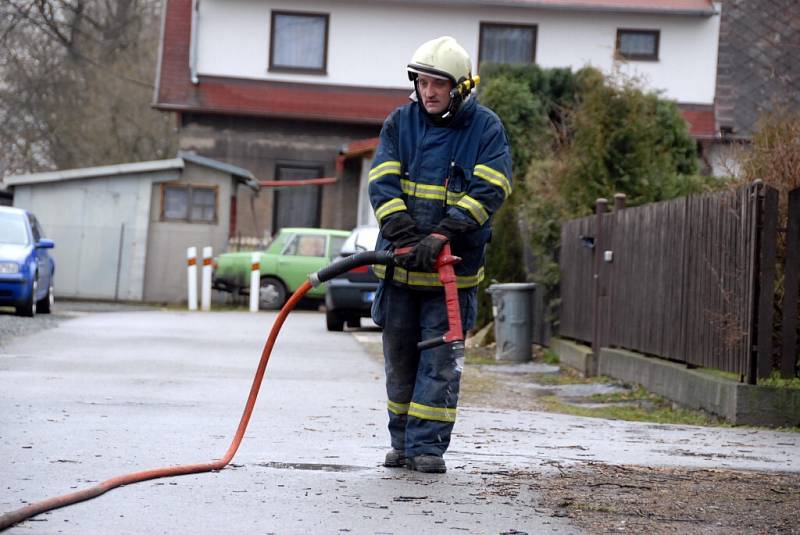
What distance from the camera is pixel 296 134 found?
33.5 metres

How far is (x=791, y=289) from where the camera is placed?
391 inches

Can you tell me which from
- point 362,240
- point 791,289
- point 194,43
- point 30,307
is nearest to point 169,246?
point 194,43

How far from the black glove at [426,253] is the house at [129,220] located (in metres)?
23.1

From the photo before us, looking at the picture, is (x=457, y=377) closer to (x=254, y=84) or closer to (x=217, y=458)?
(x=217, y=458)

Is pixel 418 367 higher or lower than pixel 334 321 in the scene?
higher

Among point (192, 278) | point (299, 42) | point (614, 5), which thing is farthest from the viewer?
point (299, 42)

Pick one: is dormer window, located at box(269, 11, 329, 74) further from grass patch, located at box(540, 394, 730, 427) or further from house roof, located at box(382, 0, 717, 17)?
grass patch, located at box(540, 394, 730, 427)

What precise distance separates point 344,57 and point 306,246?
22.4ft

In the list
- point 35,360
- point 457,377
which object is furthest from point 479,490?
point 35,360

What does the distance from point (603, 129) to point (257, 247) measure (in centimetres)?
1545

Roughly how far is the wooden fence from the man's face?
3833 millimetres

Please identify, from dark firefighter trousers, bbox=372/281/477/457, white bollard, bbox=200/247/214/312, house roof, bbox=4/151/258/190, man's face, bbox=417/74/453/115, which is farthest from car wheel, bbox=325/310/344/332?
man's face, bbox=417/74/453/115

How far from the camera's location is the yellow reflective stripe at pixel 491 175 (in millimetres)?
6629

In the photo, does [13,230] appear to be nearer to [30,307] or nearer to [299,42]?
[30,307]
